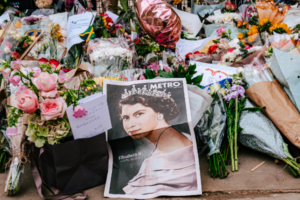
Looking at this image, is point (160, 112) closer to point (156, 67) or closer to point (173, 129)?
point (173, 129)

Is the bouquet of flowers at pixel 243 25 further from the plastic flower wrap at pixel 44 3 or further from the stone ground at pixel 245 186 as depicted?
the plastic flower wrap at pixel 44 3

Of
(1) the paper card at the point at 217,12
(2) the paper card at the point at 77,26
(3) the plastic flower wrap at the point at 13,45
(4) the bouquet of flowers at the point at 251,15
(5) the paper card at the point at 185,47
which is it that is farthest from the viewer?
(1) the paper card at the point at 217,12

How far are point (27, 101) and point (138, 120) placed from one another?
0.60 meters

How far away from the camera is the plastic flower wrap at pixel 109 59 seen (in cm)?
186

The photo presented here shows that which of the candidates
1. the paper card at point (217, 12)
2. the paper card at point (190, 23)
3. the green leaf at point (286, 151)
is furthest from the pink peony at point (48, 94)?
the paper card at point (217, 12)

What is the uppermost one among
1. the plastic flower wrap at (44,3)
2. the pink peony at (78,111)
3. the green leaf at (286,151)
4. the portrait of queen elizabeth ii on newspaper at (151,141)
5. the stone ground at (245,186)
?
the plastic flower wrap at (44,3)

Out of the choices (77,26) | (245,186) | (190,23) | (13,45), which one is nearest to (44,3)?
(77,26)

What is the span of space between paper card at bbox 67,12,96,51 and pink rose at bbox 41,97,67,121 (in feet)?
3.41

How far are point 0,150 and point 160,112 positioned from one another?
106 cm

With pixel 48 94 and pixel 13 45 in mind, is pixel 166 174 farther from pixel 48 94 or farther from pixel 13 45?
pixel 13 45

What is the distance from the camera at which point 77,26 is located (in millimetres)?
2117

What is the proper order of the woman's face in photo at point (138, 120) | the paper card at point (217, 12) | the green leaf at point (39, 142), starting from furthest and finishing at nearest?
the paper card at point (217, 12) < the woman's face in photo at point (138, 120) < the green leaf at point (39, 142)

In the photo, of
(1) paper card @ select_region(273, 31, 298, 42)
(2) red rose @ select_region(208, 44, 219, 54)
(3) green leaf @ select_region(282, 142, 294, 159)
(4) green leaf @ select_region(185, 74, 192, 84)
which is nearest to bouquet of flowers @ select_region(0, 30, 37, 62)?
(4) green leaf @ select_region(185, 74, 192, 84)

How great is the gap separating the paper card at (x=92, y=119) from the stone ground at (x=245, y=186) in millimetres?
330
